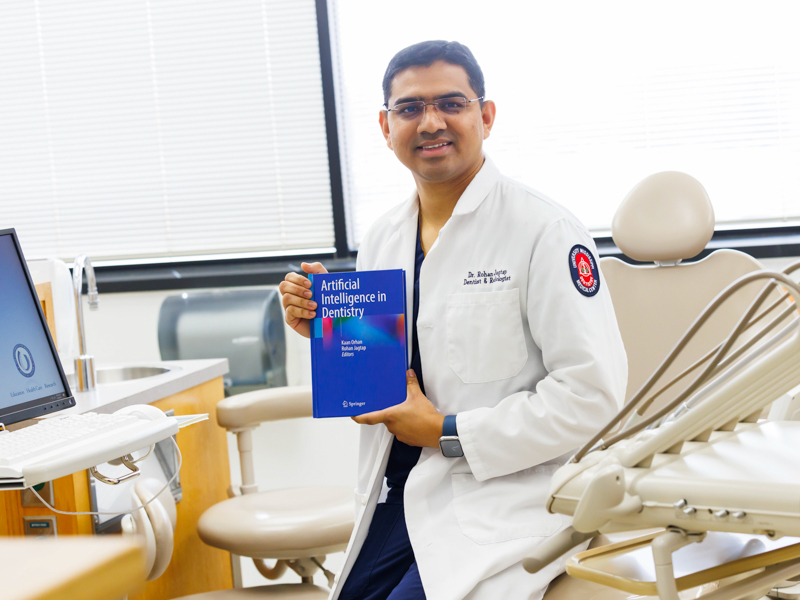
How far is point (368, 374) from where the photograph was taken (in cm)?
130

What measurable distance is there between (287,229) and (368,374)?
165cm

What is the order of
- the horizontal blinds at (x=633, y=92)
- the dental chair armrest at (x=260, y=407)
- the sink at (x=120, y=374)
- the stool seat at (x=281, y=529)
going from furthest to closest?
the horizontal blinds at (x=633, y=92), the sink at (x=120, y=374), the dental chair armrest at (x=260, y=407), the stool seat at (x=281, y=529)

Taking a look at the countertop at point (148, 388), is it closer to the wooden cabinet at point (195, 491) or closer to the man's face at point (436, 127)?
the wooden cabinet at point (195, 491)

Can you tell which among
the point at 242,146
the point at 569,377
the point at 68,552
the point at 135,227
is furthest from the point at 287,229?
the point at 68,552

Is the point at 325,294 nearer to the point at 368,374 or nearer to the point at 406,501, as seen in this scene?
the point at 368,374

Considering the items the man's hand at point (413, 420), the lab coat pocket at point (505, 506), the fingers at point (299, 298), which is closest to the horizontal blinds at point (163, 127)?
the fingers at point (299, 298)

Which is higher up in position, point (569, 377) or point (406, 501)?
point (569, 377)

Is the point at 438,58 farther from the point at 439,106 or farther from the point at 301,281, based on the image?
the point at 301,281

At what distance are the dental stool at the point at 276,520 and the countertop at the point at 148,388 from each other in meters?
0.11

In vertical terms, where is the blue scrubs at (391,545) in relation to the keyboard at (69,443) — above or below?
below

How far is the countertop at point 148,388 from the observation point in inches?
58.1

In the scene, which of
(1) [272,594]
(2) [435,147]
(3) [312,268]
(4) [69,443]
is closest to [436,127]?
(2) [435,147]

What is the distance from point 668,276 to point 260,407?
3.31 ft

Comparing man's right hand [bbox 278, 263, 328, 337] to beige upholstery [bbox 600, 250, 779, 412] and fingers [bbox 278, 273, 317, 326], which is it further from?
beige upholstery [bbox 600, 250, 779, 412]
